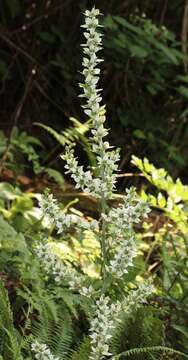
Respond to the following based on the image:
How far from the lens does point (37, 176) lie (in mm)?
4379

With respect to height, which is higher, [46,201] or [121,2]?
[121,2]

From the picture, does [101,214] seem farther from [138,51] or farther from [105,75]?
[105,75]

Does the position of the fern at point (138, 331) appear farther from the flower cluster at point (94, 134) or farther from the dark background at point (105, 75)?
the dark background at point (105, 75)

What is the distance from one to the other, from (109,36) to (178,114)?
1029mm

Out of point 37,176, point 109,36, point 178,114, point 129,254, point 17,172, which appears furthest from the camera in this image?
point 178,114

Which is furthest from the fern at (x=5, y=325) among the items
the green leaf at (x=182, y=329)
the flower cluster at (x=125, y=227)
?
the green leaf at (x=182, y=329)

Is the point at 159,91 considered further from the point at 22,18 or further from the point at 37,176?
the point at 37,176

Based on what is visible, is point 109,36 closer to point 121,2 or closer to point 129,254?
point 121,2

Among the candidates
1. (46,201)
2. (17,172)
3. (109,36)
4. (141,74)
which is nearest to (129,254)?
(46,201)

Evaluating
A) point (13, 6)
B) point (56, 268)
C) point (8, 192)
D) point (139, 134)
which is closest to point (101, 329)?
point (56, 268)

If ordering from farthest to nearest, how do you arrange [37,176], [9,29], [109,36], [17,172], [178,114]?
[178,114] → [9,29] → [109,36] → [37,176] → [17,172]

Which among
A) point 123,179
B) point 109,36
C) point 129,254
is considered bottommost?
point 123,179

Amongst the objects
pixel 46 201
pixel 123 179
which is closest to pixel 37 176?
pixel 123 179

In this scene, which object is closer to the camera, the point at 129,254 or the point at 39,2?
the point at 129,254
